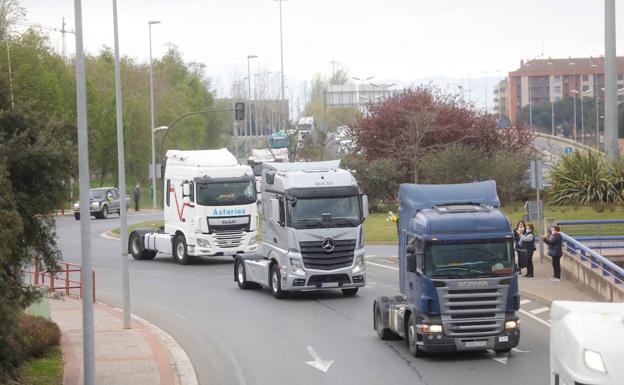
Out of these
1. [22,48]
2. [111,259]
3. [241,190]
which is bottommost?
[111,259]

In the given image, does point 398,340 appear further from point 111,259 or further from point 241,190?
point 111,259

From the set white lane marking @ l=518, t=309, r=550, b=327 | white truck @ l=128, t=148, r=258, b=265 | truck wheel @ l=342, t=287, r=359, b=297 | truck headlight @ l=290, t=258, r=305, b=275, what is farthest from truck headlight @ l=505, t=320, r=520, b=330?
white truck @ l=128, t=148, r=258, b=265

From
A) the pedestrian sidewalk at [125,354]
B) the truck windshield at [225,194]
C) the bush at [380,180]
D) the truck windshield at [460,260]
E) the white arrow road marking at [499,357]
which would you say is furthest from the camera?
the bush at [380,180]

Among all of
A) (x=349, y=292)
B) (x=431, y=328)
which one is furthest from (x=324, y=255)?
(x=431, y=328)

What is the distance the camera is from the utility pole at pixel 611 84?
46125 millimetres

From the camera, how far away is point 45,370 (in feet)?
61.1

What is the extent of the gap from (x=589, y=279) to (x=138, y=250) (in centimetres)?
1876

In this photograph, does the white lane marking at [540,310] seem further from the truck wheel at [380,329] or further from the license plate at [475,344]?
the license plate at [475,344]

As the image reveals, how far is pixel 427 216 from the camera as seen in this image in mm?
19125

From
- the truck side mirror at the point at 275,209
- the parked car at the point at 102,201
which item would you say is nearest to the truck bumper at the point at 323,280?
the truck side mirror at the point at 275,209

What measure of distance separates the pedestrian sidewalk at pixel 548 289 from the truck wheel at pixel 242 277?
7.68 meters

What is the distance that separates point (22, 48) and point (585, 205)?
1532 inches

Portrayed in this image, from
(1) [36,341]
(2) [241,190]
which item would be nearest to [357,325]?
(1) [36,341]

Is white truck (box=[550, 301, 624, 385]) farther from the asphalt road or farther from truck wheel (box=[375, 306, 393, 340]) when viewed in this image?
truck wheel (box=[375, 306, 393, 340])
